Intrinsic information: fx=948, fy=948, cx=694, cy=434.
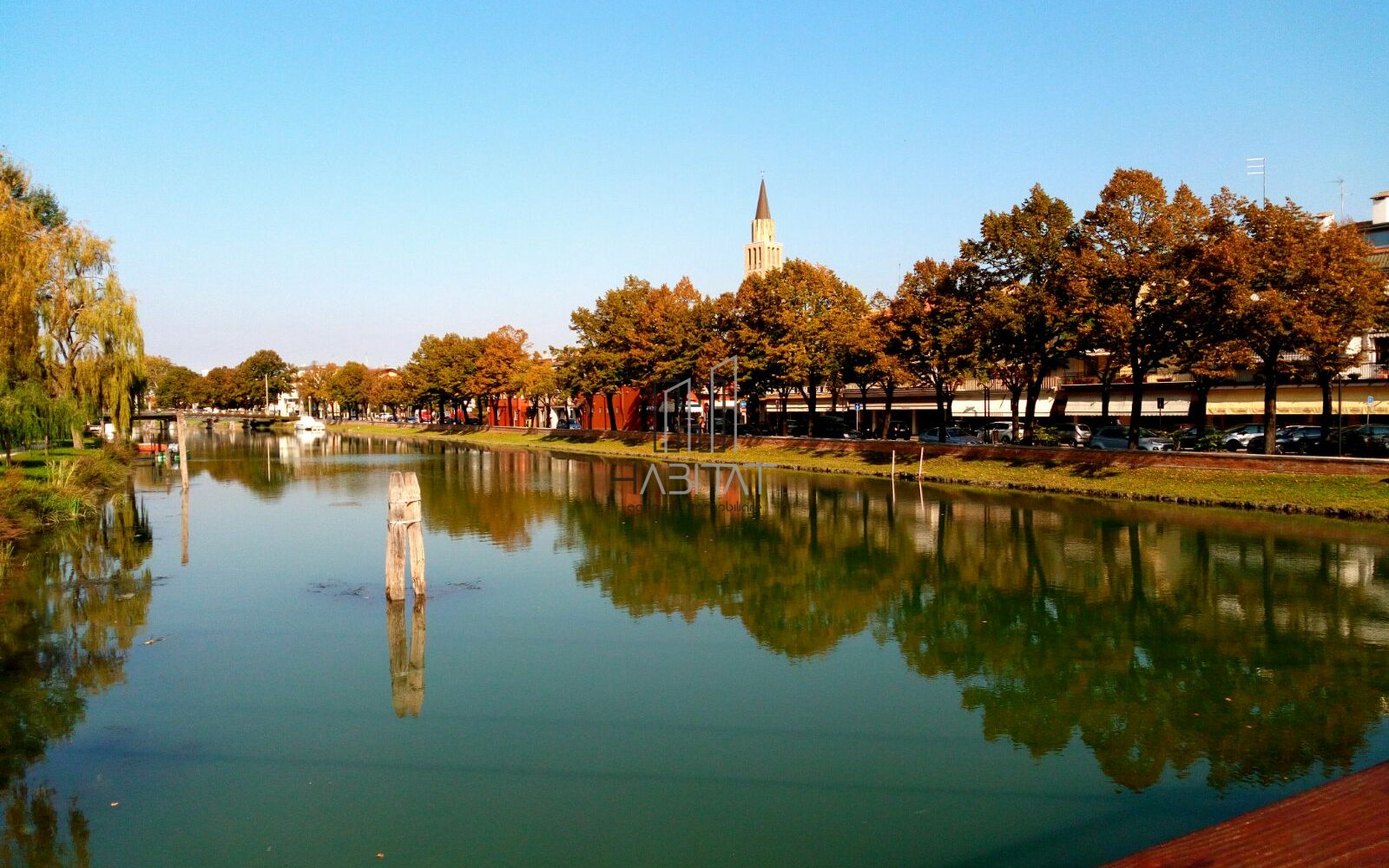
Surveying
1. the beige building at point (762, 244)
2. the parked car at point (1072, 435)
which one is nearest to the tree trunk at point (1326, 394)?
the parked car at point (1072, 435)

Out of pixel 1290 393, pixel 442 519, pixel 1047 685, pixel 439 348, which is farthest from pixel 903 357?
pixel 439 348

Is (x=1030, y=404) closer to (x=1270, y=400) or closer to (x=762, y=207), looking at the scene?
(x=1270, y=400)

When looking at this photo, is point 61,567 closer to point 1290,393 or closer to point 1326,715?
point 1326,715

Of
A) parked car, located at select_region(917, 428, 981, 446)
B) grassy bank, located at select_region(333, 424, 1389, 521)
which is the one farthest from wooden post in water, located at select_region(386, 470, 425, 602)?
parked car, located at select_region(917, 428, 981, 446)

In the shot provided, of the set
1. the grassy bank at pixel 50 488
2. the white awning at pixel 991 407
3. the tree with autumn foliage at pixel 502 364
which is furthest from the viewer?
the tree with autumn foliage at pixel 502 364

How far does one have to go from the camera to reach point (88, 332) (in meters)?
40.7

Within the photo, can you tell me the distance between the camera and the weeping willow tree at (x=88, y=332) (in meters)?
39.3

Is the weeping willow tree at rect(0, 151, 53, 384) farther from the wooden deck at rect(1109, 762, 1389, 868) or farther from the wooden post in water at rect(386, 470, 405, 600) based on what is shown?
the wooden deck at rect(1109, 762, 1389, 868)

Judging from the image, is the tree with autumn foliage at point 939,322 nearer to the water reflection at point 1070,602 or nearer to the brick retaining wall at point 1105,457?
the brick retaining wall at point 1105,457

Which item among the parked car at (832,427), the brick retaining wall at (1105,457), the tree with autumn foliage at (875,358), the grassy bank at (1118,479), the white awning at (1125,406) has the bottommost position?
Result: the grassy bank at (1118,479)

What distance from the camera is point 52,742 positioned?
11.0 metres

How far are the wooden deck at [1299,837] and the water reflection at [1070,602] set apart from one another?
1.28 metres

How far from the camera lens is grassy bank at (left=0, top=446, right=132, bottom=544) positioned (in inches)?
1017

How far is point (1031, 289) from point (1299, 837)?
3297 cm
